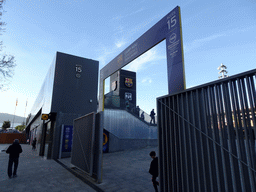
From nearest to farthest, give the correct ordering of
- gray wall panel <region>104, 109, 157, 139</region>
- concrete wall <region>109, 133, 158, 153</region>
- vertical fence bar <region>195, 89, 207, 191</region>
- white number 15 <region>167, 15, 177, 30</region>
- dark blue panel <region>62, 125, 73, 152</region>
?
1. vertical fence bar <region>195, 89, 207, 191</region>
2. white number 15 <region>167, 15, 177, 30</region>
3. dark blue panel <region>62, 125, 73, 152</region>
4. concrete wall <region>109, 133, 158, 153</region>
5. gray wall panel <region>104, 109, 157, 139</region>

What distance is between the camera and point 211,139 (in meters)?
3.69

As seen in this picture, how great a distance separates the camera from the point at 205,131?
3.85 m

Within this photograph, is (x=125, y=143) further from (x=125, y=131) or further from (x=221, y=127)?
(x=221, y=127)

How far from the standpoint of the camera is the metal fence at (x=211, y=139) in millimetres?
3229

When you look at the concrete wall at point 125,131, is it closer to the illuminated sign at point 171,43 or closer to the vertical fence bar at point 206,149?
the illuminated sign at point 171,43

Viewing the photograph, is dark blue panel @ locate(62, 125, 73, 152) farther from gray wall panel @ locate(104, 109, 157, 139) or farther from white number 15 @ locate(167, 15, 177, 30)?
white number 15 @ locate(167, 15, 177, 30)

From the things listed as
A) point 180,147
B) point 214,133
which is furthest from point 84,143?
point 214,133

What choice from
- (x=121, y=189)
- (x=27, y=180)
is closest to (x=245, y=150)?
(x=121, y=189)

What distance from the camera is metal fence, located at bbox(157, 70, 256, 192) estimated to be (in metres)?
3.23

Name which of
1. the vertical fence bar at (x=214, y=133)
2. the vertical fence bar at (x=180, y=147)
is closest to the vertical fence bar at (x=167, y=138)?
the vertical fence bar at (x=180, y=147)

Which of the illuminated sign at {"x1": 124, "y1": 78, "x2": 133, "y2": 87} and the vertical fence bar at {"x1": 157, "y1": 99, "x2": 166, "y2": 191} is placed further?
the illuminated sign at {"x1": 124, "y1": 78, "x2": 133, "y2": 87}

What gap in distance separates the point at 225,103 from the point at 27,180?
26.0ft

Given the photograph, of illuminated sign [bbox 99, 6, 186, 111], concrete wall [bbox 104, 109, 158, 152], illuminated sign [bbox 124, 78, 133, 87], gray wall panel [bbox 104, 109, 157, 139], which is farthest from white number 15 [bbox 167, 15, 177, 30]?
illuminated sign [bbox 124, 78, 133, 87]

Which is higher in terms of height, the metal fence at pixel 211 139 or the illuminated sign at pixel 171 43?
the illuminated sign at pixel 171 43
